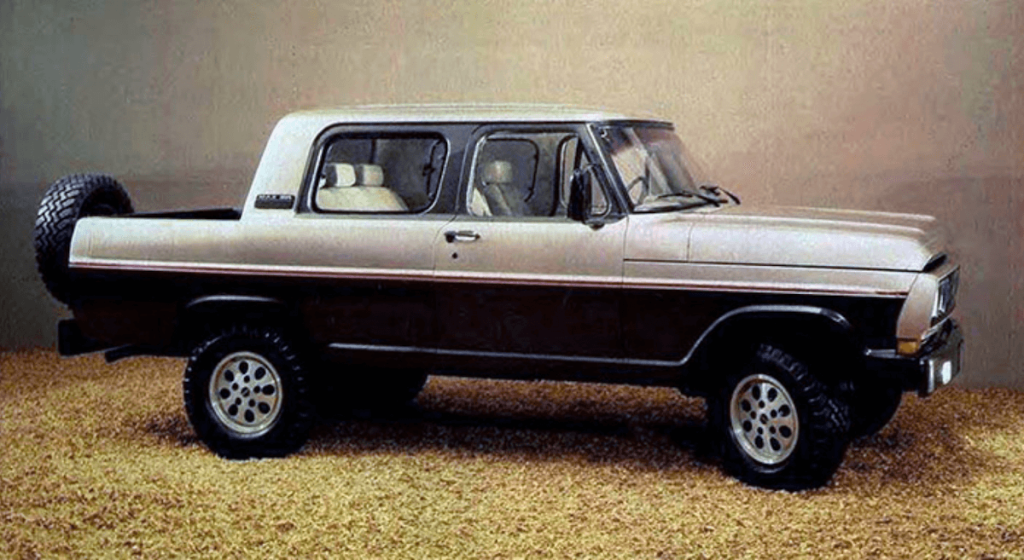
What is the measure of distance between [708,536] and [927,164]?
14.9ft

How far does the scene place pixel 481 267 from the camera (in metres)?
7.16

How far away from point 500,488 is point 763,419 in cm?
135

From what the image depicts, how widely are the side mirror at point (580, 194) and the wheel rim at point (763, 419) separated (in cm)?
116

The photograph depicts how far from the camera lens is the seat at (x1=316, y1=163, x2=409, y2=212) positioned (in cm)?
762

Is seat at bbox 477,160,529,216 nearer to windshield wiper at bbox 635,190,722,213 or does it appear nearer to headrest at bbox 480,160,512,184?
headrest at bbox 480,160,512,184

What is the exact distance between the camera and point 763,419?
6875 mm

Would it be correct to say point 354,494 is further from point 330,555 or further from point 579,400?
point 579,400

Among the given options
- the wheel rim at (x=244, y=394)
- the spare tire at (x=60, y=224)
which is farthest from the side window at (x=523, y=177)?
the spare tire at (x=60, y=224)

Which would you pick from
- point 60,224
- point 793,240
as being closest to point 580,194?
point 793,240

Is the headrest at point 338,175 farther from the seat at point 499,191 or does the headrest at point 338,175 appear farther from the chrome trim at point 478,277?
the seat at point 499,191

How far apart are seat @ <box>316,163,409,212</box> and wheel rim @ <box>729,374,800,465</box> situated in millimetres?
2083

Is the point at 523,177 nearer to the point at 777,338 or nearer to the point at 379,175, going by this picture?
the point at 379,175

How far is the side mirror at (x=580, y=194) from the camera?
6898 millimetres

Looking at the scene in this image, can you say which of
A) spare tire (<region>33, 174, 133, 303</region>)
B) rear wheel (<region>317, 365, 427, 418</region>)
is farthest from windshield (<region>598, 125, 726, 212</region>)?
spare tire (<region>33, 174, 133, 303</region>)
